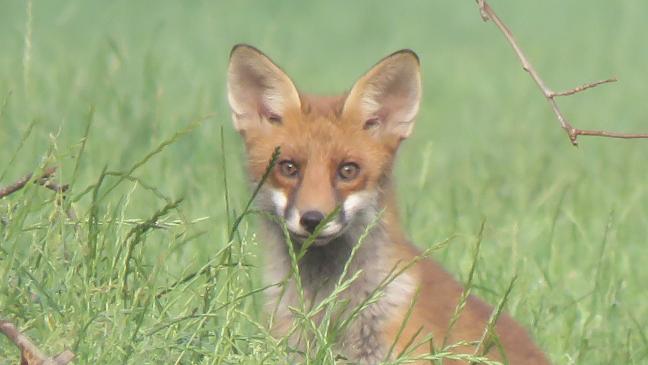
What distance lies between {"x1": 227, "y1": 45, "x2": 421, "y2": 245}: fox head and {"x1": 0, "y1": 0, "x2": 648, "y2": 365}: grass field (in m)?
0.22

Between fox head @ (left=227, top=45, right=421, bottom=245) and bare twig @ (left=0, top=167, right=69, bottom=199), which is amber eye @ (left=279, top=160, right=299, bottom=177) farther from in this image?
bare twig @ (left=0, top=167, right=69, bottom=199)

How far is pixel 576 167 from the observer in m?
10.3

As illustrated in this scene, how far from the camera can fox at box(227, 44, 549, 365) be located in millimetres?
5262

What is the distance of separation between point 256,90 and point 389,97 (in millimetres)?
533

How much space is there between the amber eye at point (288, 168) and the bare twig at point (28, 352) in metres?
1.53

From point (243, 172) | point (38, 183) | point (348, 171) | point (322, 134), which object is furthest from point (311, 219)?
point (38, 183)

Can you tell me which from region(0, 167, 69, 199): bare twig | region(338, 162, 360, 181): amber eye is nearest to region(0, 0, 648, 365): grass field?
region(0, 167, 69, 199): bare twig

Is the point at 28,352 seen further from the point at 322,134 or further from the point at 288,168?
the point at 322,134

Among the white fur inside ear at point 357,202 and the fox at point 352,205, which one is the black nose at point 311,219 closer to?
the fox at point 352,205

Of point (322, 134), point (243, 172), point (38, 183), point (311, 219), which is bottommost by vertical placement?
point (243, 172)

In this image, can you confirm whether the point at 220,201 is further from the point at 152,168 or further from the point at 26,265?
the point at 26,265

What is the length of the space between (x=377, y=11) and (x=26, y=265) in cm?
1349

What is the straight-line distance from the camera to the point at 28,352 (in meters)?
4.09

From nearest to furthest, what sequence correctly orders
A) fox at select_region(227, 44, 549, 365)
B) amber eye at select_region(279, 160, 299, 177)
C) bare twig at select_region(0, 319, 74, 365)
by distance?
1. bare twig at select_region(0, 319, 74, 365)
2. fox at select_region(227, 44, 549, 365)
3. amber eye at select_region(279, 160, 299, 177)
